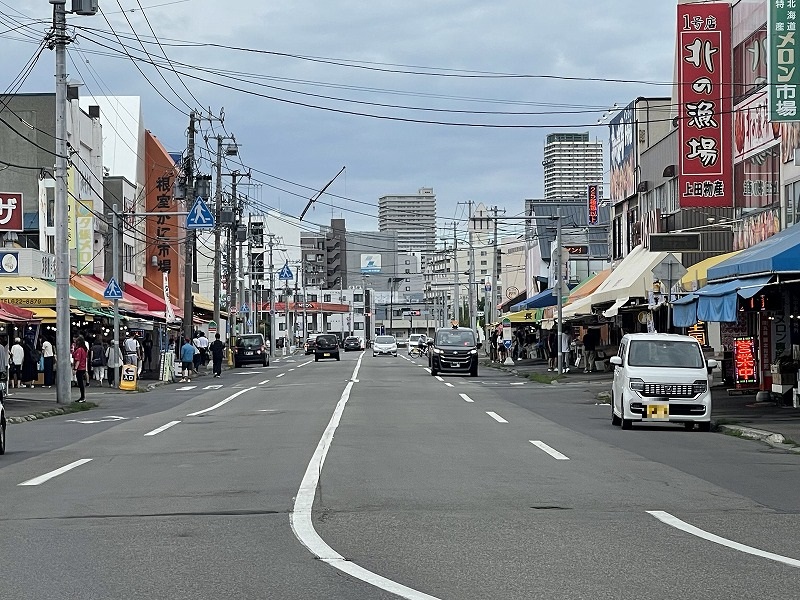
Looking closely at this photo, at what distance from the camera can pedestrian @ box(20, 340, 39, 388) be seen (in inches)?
1604

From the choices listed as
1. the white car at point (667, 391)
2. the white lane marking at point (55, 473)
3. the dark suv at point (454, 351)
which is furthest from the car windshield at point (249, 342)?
the white lane marking at point (55, 473)

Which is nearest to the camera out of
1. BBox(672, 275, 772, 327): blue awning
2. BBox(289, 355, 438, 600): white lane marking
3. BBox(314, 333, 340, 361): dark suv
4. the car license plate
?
BBox(289, 355, 438, 600): white lane marking

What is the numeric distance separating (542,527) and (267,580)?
2.99 meters

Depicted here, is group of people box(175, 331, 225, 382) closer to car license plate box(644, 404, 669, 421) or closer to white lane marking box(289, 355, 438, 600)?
car license plate box(644, 404, 669, 421)

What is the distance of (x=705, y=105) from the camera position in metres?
31.6

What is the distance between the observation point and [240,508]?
35.2 feet

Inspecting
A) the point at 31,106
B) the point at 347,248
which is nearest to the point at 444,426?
the point at 31,106

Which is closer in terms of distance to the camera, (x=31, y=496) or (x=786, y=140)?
(x=31, y=496)

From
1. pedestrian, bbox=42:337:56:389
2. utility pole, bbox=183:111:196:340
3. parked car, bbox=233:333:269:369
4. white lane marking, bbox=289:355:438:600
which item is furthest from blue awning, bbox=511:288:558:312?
white lane marking, bbox=289:355:438:600

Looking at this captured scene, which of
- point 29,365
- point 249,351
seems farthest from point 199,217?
point 249,351

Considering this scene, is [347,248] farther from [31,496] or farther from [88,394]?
[31,496]

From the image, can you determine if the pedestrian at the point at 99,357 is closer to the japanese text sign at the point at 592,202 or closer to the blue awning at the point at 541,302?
the blue awning at the point at 541,302

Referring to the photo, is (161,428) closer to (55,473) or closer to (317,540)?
(55,473)

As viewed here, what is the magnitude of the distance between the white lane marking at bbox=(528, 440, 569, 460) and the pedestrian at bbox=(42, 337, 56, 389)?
26910mm
